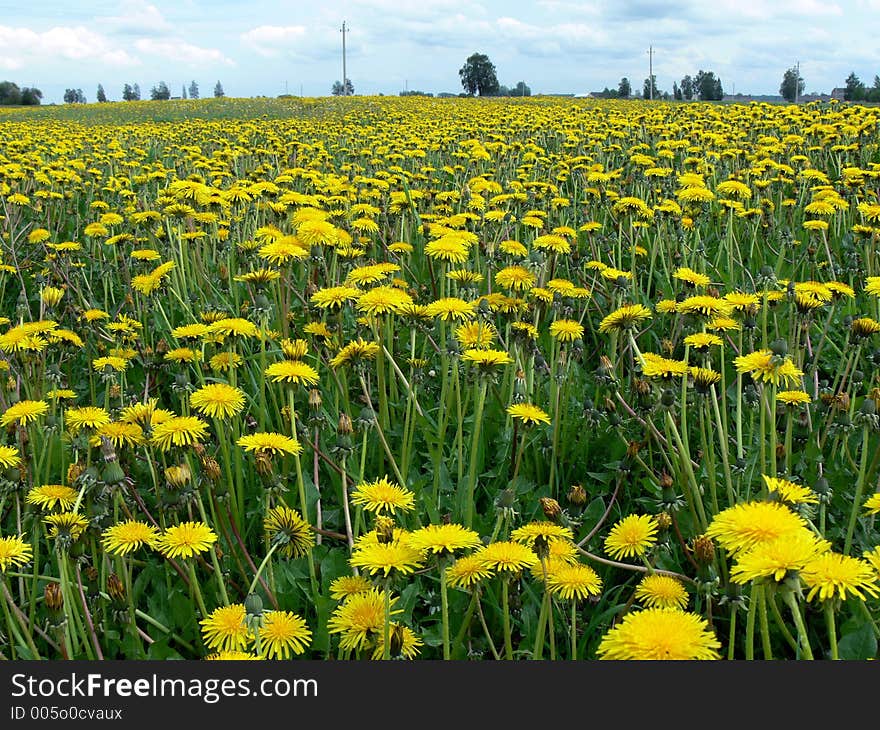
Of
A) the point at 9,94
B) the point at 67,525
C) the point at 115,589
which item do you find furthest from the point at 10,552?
the point at 9,94

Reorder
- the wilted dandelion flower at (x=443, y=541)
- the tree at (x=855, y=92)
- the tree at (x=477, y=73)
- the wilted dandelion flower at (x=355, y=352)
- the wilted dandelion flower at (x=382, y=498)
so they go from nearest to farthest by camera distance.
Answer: the wilted dandelion flower at (x=443, y=541) → the wilted dandelion flower at (x=382, y=498) → the wilted dandelion flower at (x=355, y=352) → the tree at (x=855, y=92) → the tree at (x=477, y=73)

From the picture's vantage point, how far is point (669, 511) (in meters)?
1.95

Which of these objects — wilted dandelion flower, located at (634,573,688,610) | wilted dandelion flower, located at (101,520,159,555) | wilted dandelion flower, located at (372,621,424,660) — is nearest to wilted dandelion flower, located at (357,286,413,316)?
wilted dandelion flower, located at (101,520,159,555)

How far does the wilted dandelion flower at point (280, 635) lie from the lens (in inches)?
58.0

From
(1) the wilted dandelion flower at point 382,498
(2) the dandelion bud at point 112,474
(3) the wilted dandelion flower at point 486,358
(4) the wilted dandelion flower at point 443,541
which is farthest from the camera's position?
(3) the wilted dandelion flower at point 486,358

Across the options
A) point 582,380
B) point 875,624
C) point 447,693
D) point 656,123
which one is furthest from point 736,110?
point 447,693

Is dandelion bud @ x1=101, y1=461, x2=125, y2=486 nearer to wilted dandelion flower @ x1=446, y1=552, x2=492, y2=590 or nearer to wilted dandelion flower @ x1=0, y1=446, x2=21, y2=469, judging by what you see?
wilted dandelion flower @ x1=0, y1=446, x2=21, y2=469

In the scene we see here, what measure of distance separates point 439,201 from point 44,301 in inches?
88.4

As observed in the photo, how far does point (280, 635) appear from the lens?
1.48 m

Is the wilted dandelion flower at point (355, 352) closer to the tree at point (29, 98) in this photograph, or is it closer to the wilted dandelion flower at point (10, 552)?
the wilted dandelion flower at point (10, 552)

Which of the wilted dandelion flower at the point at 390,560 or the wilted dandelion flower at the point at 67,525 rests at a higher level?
the wilted dandelion flower at the point at 390,560

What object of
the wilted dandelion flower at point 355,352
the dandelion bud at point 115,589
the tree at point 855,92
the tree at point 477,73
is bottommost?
the dandelion bud at point 115,589

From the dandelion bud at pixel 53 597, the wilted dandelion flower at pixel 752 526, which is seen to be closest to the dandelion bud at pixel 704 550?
the wilted dandelion flower at pixel 752 526

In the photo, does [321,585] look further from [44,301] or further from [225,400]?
[44,301]
